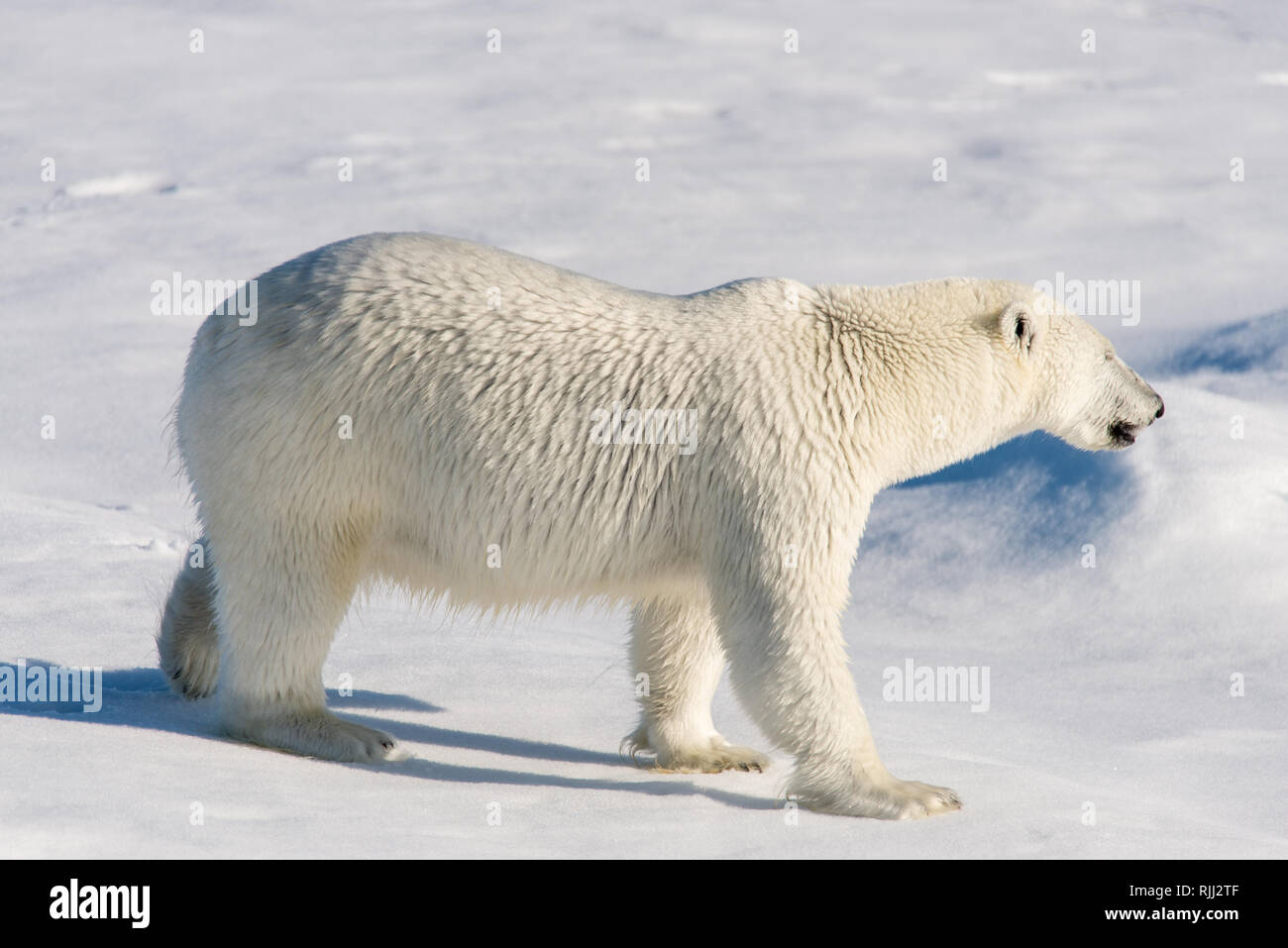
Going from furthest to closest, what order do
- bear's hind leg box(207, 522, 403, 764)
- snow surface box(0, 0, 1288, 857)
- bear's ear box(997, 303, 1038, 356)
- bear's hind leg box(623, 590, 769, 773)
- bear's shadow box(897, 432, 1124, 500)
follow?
1. bear's shadow box(897, 432, 1124, 500)
2. bear's hind leg box(623, 590, 769, 773)
3. bear's ear box(997, 303, 1038, 356)
4. bear's hind leg box(207, 522, 403, 764)
5. snow surface box(0, 0, 1288, 857)

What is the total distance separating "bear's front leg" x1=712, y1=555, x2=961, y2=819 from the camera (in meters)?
4.28

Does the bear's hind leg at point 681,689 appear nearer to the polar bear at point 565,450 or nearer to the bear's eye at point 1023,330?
the polar bear at point 565,450

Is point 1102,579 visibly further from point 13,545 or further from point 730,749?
point 13,545

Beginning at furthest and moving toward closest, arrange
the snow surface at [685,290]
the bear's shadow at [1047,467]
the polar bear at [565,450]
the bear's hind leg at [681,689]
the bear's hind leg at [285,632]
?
the bear's shadow at [1047,467] → the bear's hind leg at [681,689] → the bear's hind leg at [285,632] → the polar bear at [565,450] → the snow surface at [685,290]

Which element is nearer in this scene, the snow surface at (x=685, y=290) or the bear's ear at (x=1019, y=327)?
the snow surface at (x=685, y=290)

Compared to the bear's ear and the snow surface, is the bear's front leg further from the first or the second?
the bear's ear

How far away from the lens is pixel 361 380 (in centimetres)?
443

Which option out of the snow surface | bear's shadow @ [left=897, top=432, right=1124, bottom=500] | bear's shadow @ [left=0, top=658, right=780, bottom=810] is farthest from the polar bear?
bear's shadow @ [left=897, top=432, right=1124, bottom=500]

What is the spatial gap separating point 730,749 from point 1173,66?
1333 cm

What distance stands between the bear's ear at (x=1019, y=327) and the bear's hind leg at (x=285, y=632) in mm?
2137

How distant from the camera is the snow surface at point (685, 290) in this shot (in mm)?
4230

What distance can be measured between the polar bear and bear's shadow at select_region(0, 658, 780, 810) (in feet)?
0.55

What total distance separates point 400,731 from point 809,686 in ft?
5.22

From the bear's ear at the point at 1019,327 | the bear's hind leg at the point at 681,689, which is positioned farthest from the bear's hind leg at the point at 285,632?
the bear's ear at the point at 1019,327
